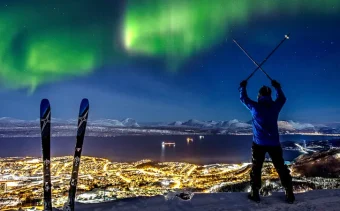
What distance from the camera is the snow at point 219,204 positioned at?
4.11m

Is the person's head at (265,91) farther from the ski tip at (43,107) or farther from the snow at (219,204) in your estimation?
the ski tip at (43,107)

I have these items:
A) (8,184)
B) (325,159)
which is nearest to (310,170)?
(325,159)

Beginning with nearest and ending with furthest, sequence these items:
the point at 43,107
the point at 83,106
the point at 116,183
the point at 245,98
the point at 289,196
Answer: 1. the point at 289,196
2. the point at 245,98
3. the point at 43,107
4. the point at 83,106
5. the point at 116,183

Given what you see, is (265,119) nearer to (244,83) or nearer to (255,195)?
(244,83)

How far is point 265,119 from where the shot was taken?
15.3 feet

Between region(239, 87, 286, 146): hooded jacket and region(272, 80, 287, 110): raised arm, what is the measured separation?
3 centimetres

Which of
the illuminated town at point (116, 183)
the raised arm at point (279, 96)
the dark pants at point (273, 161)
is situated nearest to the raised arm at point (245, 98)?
the raised arm at point (279, 96)

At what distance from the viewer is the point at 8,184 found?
49.5 metres

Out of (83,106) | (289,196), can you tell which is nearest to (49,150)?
(83,106)

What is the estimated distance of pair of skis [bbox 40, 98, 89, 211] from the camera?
406cm

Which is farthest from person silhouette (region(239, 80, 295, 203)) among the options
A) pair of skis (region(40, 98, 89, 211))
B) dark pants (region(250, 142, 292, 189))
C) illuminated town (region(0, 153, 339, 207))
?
illuminated town (region(0, 153, 339, 207))

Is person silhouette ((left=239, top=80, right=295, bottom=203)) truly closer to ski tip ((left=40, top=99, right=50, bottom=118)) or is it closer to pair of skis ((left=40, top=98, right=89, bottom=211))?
pair of skis ((left=40, top=98, right=89, bottom=211))

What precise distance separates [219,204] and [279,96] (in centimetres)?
238

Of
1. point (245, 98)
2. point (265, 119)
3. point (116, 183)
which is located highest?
point (245, 98)
